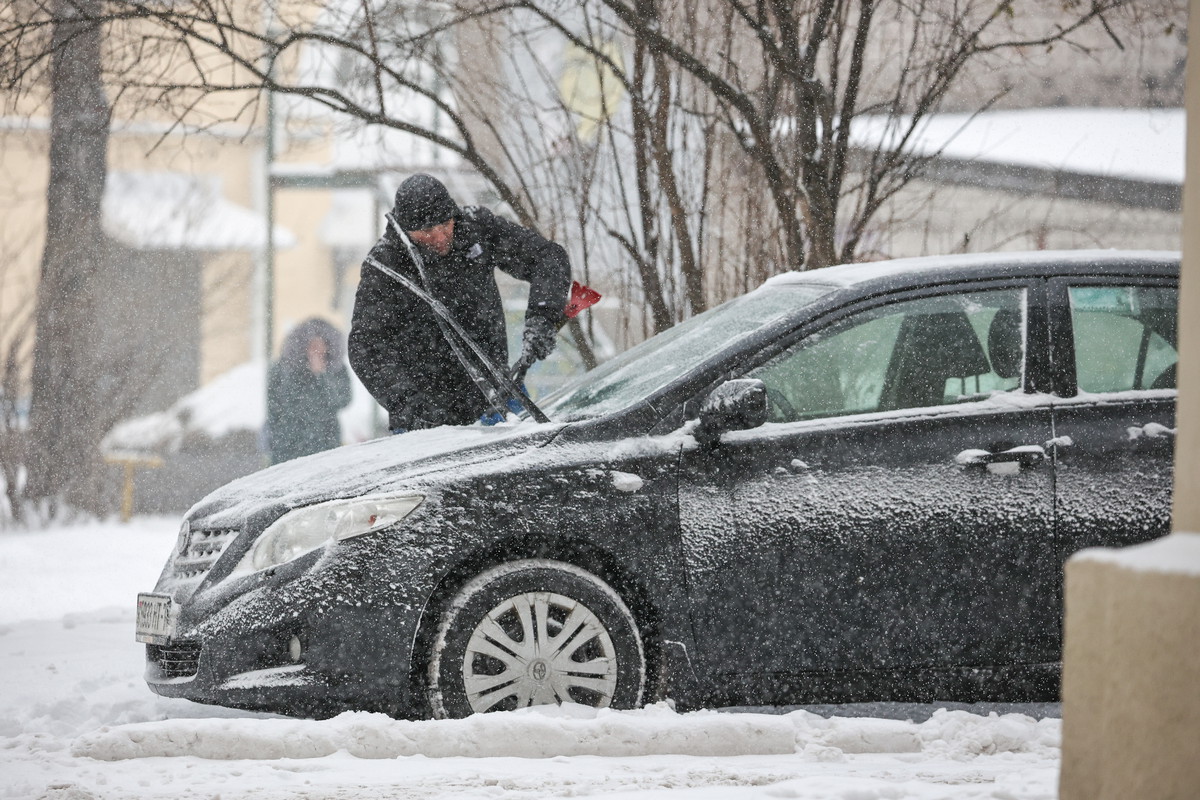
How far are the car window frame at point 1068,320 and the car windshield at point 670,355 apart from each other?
2.43ft

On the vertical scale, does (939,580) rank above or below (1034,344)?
below

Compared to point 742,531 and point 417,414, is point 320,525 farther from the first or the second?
point 417,414

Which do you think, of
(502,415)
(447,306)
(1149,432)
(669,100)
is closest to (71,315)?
(669,100)

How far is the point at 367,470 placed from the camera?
5074 mm

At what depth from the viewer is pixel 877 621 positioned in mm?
4965

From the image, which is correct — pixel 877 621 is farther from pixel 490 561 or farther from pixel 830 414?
pixel 490 561

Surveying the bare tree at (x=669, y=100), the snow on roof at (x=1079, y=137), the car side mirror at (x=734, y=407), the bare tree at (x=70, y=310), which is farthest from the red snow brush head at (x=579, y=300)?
the snow on roof at (x=1079, y=137)

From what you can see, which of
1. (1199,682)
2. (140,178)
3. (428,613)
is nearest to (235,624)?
(428,613)

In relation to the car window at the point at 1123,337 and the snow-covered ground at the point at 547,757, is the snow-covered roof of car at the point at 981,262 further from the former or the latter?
the snow-covered ground at the point at 547,757

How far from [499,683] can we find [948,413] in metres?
1.64

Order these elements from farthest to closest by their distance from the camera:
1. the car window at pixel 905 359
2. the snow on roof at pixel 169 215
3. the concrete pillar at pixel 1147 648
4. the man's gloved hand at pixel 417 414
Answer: the snow on roof at pixel 169 215, the man's gloved hand at pixel 417 414, the car window at pixel 905 359, the concrete pillar at pixel 1147 648

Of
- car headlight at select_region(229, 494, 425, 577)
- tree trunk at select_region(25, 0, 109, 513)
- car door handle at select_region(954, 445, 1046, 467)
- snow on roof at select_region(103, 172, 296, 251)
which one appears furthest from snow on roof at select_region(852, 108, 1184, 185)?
car headlight at select_region(229, 494, 425, 577)

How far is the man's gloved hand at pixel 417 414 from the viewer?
6543 millimetres

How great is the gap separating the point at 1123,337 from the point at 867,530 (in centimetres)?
113
